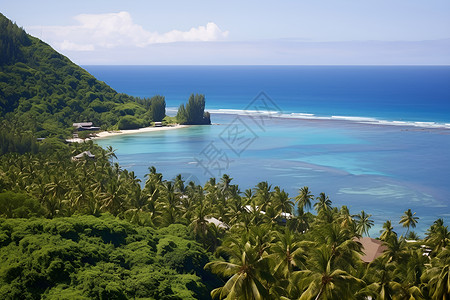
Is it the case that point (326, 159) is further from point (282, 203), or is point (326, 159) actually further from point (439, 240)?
point (439, 240)

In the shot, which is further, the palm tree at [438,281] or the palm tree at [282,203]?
the palm tree at [282,203]

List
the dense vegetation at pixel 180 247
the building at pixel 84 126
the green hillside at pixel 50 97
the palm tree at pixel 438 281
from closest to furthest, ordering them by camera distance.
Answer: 1. the palm tree at pixel 438 281
2. the dense vegetation at pixel 180 247
3. the building at pixel 84 126
4. the green hillside at pixel 50 97

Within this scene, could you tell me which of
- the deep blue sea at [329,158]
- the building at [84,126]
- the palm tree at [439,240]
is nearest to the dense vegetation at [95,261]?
the palm tree at [439,240]

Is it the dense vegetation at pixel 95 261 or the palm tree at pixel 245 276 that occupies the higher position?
the palm tree at pixel 245 276

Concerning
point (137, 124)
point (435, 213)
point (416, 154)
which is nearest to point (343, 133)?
point (416, 154)

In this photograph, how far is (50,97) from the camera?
173 m

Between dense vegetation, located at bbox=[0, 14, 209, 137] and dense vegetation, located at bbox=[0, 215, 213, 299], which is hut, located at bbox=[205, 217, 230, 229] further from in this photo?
dense vegetation, located at bbox=[0, 14, 209, 137]

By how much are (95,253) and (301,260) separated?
55.1 ft

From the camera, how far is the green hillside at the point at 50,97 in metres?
159

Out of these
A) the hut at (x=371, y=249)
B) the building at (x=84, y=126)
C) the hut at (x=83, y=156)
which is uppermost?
the building at (x=84, y=126)

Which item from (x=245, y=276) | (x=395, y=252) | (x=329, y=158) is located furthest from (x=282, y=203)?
(x=329, y=158)

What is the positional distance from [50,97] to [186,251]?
144 meters

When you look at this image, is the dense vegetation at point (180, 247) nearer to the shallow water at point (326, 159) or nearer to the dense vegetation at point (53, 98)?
the shallow water at point (326, 159)

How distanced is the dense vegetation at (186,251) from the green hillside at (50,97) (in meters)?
90.5
